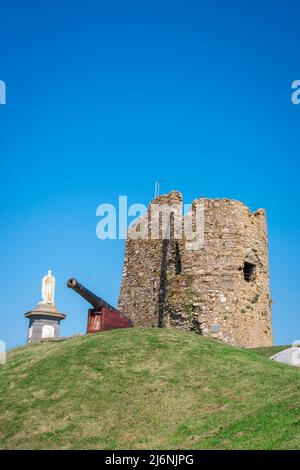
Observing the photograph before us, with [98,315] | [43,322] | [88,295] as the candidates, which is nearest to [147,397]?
[88,295]

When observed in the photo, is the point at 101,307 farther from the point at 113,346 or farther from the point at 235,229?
the point at 235,229

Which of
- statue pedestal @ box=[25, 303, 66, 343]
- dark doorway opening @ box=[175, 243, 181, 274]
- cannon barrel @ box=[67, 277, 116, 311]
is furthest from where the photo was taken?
dark doorway opening @ box=[175, 243, 181, 274]

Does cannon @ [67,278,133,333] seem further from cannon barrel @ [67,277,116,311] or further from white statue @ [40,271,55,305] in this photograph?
white statue @ [40,271,55,305]

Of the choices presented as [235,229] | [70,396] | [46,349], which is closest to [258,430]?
[70,396]

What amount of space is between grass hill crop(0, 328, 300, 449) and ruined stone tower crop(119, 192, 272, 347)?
18.8ft

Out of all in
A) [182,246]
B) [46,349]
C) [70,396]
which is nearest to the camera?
[70,396]

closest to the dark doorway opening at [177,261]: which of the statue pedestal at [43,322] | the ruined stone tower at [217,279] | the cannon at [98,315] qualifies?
the ruined stone tower at [217,279]

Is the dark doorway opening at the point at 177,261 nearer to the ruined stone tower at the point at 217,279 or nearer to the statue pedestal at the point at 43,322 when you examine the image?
the ruined stone tower at the point at 217,279

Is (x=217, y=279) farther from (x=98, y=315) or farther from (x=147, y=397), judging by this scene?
(x=147, y=397)

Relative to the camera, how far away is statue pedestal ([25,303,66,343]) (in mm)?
25750

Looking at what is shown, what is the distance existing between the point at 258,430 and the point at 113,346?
24.8ft

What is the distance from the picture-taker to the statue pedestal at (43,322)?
2575 cm

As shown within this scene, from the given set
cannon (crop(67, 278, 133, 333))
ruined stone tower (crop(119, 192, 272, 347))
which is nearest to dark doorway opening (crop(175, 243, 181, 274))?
ruined stone tower (crop(119, 192, 272, 347))
